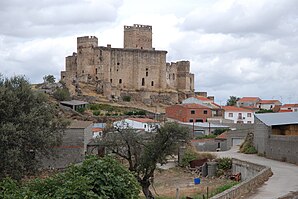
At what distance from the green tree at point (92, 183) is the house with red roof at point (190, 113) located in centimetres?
4917

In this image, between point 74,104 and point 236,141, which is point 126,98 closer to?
point 74,104

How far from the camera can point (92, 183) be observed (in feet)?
50.4

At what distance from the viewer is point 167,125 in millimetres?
28438

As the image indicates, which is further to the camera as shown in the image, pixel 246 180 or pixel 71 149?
pixel 71 149

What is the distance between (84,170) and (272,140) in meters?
18.5

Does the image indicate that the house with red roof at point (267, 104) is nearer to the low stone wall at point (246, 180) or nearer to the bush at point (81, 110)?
the bush at point (81, 110)

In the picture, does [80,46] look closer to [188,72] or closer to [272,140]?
[188,72]

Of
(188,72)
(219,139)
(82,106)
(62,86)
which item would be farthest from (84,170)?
(188,72)

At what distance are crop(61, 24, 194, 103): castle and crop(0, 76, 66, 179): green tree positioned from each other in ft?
160

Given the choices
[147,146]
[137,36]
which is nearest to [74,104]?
[137,36]

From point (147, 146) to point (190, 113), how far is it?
3882 cm

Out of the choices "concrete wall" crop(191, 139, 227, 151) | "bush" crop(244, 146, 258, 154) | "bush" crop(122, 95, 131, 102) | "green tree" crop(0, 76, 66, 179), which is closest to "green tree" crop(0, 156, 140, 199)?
"green tree" crop(0, 76, 66, 179)

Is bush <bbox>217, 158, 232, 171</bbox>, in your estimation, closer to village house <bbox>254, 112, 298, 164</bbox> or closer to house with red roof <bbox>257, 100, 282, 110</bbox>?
village house <bbox>254, 112, 298, 164</bbox>

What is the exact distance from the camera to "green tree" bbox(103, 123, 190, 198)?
26531 millimetres
